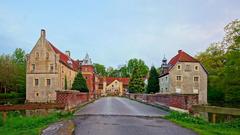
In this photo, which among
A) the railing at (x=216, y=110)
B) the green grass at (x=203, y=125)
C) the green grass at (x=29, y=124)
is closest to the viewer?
Result: the green grass at (x=203, y=125)

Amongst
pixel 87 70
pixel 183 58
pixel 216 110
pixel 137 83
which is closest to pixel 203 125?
pixel 216 110

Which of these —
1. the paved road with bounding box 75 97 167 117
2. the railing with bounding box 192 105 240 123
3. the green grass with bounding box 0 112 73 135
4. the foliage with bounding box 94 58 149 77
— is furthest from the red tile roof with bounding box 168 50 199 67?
the foliage with bounding box 94 58 149 77

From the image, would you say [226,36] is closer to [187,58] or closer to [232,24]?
[232,24]

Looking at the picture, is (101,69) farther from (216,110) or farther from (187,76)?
(216,110)

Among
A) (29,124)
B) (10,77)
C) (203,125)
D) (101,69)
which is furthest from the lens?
(101,69)

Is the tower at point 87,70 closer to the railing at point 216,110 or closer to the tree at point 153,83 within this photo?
the tree at point 153,83

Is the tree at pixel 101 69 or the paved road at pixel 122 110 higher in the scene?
the tree at pixel 101 69

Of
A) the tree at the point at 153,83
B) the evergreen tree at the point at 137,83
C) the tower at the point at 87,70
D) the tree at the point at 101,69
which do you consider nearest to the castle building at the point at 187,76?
the tree at the point at 153,83

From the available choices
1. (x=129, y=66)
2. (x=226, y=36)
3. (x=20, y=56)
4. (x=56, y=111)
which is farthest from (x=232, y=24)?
(x=129, y=66)

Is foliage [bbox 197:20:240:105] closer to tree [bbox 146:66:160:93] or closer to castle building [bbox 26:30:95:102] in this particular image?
tree [bbox 146:66:160:93]

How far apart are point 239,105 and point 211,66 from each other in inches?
645

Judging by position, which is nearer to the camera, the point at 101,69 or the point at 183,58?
the point at 183,58

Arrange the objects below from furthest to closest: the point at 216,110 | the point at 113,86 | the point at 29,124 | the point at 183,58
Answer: the point at 113,86, the point at 183,58, the point at 216,110, the point at 29,124

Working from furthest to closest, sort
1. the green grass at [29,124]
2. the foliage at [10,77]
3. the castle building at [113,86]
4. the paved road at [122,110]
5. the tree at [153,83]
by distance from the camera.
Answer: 1. the castle building at [113,86]
2. the foliage at [10,77]
3. the tree at [153,83]
4. the paved road at [122,110]
5. the green grass at [29,124]
